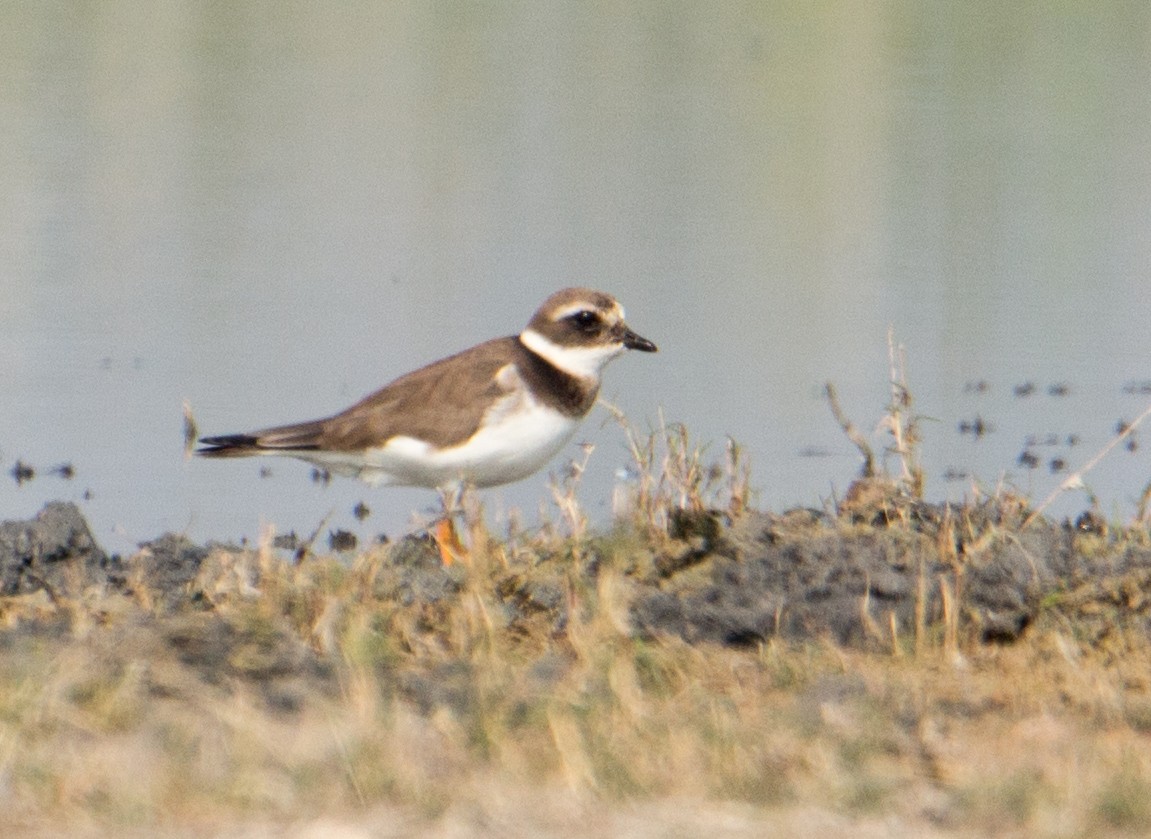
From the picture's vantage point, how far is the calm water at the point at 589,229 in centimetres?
934

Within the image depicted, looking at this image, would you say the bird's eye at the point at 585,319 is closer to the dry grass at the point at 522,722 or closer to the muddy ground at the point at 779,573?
the muddy ground at the point at 779,573

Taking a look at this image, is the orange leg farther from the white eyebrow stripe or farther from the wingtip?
the white eyebrow stripe

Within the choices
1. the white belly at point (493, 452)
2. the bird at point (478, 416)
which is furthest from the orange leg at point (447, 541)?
the white belly at point (493, 452)

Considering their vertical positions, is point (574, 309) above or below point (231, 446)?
above

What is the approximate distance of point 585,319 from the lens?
25.6 ft

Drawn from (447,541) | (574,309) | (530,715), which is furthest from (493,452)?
(530,715)

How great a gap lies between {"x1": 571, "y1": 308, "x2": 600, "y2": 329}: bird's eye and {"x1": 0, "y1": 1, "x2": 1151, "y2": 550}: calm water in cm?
100

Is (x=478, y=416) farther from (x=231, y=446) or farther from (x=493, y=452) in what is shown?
(x=231, y=446)

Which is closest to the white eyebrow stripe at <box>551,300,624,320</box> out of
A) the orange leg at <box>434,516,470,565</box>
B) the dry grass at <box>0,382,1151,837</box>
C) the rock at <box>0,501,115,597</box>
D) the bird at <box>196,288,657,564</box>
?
the bird at <box>196,288,657,564</box>

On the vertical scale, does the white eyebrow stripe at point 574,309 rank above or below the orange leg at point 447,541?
above

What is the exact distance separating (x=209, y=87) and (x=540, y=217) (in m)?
7.03

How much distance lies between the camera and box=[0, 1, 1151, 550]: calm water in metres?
9.34

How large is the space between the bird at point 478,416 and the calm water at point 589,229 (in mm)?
567

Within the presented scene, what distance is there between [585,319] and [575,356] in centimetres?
16
